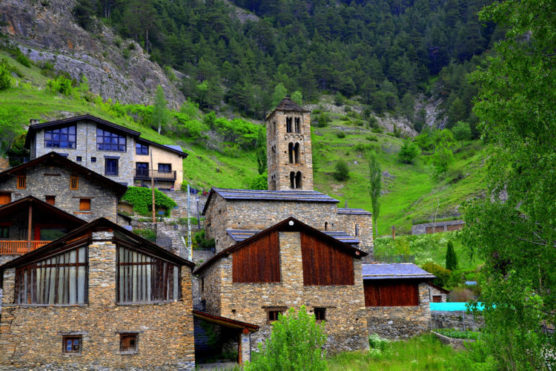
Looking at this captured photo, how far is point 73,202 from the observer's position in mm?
32312

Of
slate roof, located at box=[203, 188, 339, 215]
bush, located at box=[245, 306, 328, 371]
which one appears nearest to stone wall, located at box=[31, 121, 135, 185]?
slate roof, located at box=[203, 188, 339, 215]

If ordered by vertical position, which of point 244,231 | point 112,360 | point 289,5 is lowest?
point 112,360

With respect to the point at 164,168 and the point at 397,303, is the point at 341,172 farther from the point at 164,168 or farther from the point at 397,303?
the point at 397,303

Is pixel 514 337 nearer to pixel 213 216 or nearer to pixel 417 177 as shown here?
pixel 213 216

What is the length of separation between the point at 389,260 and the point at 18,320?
88.9ft

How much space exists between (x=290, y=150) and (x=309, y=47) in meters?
126

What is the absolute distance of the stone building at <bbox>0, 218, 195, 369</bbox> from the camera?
18.4 m

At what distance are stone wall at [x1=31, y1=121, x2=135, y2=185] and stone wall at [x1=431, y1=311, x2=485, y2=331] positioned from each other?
31095 mm

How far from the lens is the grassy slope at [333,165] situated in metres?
60.2

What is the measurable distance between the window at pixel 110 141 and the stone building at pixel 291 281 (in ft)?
84.5

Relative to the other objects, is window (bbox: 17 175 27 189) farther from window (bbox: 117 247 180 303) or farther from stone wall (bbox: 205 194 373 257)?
window (bbox: 117 247 180 303)

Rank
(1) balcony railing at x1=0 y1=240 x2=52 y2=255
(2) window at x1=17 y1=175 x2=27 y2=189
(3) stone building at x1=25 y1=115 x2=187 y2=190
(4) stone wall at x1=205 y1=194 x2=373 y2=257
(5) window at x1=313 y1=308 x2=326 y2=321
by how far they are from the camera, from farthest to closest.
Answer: (3) stone building at x1=25 y1=115 x2=187 y2=190 < (4) stone wall at x1=205 y1=194 x2=373 y2=257 < (2) window at x1=17 y1=175 x2=27 y2=189 < (5) window at x1=313 y1=308 x2=326 y2=321 < (1) balcony railing at x1=0 y1=240 x2=52 y2=255

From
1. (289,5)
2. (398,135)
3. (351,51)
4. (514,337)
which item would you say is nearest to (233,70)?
(398,135)

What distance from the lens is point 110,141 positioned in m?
47.6
